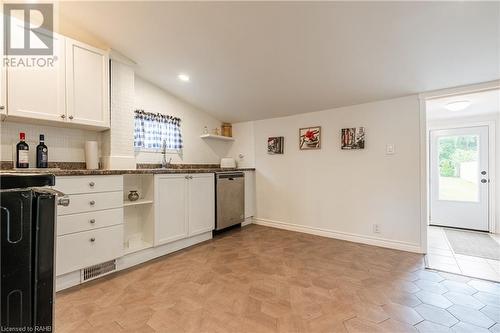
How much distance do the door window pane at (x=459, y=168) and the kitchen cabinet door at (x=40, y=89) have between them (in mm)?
5466

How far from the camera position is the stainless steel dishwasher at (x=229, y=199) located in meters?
3.36

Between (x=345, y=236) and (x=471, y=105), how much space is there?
2541mm

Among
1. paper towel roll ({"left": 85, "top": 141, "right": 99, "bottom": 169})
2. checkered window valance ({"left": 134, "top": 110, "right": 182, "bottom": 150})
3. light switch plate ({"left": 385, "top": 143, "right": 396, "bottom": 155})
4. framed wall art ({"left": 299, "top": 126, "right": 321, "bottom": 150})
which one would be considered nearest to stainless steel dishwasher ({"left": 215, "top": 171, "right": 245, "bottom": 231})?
checkered window valance ({"left": 134, "top": 110, "right": 182, "bottom": 150})

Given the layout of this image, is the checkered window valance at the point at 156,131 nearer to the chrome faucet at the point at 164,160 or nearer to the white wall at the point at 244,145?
the chrome faucet at the point at 164,160

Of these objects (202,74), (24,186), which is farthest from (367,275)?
(202,74)

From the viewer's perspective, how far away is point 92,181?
2061 millimetres

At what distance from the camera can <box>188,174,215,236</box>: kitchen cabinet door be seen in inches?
117

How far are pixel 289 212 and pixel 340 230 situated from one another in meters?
0.82

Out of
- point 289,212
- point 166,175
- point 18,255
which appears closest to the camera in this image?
point 18,255

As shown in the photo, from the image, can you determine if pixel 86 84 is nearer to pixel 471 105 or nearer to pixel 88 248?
pixel 88 248

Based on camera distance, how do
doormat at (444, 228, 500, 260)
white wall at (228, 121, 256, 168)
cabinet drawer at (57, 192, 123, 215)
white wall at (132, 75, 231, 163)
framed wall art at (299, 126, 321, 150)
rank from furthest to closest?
white wall at (228, 121, 256, 168) < framed wall art at (299, 126, 321, 150) < white wall at (132, 75, 231, 163) < doormat at (444, 228, 500, 260) < cabinet drawer at (57, 192, 123, 215)

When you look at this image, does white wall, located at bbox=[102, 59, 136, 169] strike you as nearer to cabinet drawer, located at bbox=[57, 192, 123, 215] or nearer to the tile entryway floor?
cabinet drawer, located at bbox=[57, 192, 123, 215]

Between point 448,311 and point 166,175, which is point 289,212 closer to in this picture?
point 166,175

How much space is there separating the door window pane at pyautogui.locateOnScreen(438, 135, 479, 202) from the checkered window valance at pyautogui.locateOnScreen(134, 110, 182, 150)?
4507 millimetres
